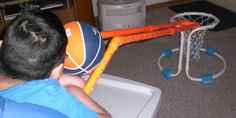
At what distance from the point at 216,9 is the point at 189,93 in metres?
1.46

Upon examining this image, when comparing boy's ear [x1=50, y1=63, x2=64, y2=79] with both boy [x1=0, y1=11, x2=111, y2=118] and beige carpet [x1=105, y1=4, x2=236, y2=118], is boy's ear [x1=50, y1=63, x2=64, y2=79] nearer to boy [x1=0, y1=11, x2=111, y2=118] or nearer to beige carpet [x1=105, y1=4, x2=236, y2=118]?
boy [x1=0, y1=11, x2=111, y2=118]

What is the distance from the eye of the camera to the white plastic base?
44.0 inches

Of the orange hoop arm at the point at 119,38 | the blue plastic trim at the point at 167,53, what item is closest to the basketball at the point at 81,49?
the orange hoop arm at the point at 119,38

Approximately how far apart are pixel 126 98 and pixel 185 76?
1.10 m

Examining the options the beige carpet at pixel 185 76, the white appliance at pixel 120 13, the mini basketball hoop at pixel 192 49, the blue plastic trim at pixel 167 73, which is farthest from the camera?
the white appliance at pixel 120 13

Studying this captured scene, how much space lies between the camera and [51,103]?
0.77m

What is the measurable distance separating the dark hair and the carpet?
7.42 ft

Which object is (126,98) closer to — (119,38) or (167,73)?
(119,38)

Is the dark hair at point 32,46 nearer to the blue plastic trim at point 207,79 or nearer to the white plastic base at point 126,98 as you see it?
the white plastic base at point 126,98

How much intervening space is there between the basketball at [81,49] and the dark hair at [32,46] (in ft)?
0.85

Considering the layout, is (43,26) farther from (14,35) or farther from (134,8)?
(134,8)

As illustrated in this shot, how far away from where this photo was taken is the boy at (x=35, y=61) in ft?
2.49

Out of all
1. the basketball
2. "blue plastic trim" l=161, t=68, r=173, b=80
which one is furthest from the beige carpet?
the basketball

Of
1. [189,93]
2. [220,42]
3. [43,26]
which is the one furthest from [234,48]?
[43,26]
